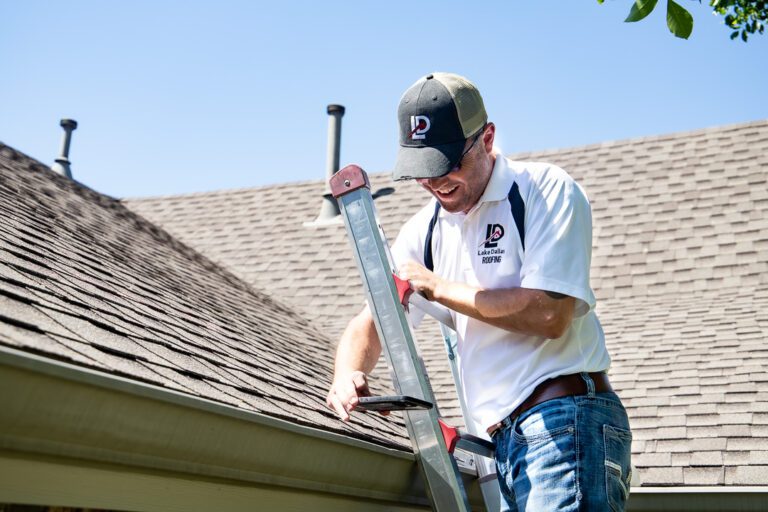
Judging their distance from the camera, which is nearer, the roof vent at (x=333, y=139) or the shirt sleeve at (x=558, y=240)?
the shirt sleeve at (x=558, y=240)

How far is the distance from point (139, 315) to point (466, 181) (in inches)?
56.9

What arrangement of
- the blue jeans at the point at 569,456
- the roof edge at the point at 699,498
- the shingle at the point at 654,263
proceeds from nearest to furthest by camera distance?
the blue jeans at the point at 569,456
the roof edge at the point at 699,498
the shingle at the point at 654,263

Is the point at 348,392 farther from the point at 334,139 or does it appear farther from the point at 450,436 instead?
the point at 334,139

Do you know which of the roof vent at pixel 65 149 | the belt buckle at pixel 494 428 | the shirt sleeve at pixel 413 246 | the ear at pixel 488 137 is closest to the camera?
the belt buckle at pixel 494 428

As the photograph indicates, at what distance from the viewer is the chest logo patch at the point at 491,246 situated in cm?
323

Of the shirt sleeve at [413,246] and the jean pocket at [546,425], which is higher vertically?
the shirt sleeve at [413,246]

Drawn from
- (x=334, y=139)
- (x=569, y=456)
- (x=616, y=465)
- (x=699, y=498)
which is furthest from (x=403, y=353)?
(x=334, y=139)

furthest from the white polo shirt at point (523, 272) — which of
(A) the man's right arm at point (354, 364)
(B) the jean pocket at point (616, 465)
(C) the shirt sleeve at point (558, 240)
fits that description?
(A) the man's right arm at point (354, 364)

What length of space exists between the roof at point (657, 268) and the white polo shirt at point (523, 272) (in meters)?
2.12

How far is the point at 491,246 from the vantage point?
3.25 meters

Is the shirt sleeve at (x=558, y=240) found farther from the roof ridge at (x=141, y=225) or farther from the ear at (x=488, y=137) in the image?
the roof ridge at (x=141, y=225)

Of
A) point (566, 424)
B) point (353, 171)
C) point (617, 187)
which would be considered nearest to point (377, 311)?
point (353, 171)

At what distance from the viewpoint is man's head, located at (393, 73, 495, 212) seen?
322cm

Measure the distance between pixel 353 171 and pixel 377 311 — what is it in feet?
1.75
